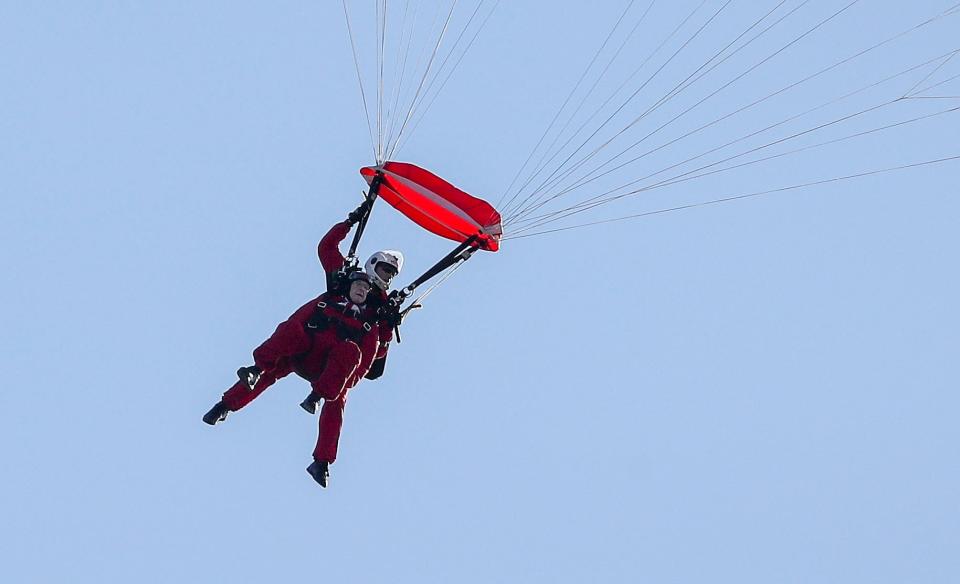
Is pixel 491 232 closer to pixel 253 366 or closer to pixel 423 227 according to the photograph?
pixel 423 227

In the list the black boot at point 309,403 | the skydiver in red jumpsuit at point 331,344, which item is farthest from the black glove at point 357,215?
the black boot at point 309,403

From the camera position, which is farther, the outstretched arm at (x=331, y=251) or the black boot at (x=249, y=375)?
the outstretched arm at (x=331, y=251)

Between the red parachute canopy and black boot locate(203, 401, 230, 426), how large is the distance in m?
2.37

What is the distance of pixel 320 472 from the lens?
1553 cm

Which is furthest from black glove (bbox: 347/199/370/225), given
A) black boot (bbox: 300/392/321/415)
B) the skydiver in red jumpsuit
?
black boot (bbox: 300/392/321/415)

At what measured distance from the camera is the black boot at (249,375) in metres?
15.2

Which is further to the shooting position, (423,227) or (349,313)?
(423,227)

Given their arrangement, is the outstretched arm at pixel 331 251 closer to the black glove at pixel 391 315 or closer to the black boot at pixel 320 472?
the black glove at pixel 391 315

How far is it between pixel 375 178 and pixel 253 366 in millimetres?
2066

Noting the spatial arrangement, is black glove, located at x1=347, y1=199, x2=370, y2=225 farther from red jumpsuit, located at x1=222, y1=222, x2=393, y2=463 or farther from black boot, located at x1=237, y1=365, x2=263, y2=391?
black boot, located at x1=237, y1=365, x2=263, y2=391

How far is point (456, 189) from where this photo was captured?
16.4 m

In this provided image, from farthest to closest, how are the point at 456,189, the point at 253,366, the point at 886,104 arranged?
the point at 456,189
the point at 253,366
the point at 886,104

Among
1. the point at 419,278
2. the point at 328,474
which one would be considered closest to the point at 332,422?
the point at 328,474

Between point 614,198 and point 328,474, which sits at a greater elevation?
point 614,198
